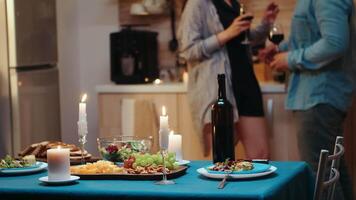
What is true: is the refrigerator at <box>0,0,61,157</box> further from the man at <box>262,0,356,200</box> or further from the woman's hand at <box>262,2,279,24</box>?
the man at <box>262,0,356,200</box>

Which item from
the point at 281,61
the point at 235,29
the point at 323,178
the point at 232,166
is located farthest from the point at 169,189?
the point at 235,29

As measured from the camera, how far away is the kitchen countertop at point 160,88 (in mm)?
4273

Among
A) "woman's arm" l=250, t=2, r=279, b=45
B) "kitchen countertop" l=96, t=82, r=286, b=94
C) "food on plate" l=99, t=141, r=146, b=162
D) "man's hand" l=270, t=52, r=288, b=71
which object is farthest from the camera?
"kitchen countertop" l=96, t=82, r=286, b=94

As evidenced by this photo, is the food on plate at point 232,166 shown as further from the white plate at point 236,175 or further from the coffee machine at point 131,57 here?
the coffee machine at point 131,57

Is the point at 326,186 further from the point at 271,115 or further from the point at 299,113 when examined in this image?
the point at 271,115

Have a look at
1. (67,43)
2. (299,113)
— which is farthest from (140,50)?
(299,113)

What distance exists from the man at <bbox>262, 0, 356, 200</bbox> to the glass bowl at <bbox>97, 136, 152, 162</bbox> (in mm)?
1087

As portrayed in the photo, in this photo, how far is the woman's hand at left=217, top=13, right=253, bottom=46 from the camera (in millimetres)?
3936

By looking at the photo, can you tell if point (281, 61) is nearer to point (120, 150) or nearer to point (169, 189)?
point (120, 150)

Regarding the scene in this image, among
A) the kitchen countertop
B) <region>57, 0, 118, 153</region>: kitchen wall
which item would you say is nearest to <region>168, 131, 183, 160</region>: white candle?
the kitchen countertop

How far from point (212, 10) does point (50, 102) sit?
1.28 metres

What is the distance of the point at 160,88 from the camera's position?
450 centimetres

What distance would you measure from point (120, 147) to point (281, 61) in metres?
1.34

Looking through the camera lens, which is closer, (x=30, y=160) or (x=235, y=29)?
(x=30, y=160)
